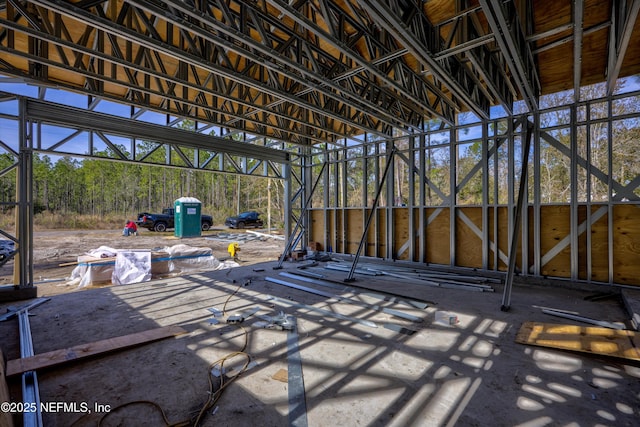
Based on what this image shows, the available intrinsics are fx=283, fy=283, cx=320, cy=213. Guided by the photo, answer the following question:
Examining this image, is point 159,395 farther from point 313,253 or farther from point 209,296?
point 313,253

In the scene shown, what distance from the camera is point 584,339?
367 centimetres

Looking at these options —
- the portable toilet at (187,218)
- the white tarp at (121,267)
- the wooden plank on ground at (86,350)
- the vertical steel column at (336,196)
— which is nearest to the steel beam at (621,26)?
the wooden plank on ground at (86,350)

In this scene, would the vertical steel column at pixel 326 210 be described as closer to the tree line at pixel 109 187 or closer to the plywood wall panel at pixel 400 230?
the plywood wall panel at pixel 400 230

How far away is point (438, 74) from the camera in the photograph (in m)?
4.99

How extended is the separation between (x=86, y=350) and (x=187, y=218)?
18505mm

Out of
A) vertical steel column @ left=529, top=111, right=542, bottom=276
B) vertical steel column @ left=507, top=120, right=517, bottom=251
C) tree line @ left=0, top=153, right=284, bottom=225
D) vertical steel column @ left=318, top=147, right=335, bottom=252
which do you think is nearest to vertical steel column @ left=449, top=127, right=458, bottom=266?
vertical steel column @ left=507, top=120, right=517, bottom=251

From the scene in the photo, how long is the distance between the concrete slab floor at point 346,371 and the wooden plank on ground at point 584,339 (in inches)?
4.2

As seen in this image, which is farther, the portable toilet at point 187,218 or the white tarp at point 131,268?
the portable toilet at point 187,218

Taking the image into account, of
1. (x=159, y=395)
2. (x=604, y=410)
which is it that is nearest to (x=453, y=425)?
(x=604, y=410)

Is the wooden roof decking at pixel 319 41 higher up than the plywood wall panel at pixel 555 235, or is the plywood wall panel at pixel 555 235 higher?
the wooden roof decking at pixel 319 41

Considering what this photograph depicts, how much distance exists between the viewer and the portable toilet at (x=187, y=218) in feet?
67.5

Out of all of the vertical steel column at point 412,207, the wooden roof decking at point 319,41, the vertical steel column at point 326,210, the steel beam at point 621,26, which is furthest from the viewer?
the vertical steel column at point 326,210

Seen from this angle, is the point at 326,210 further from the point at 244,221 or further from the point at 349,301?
the point at 244,221

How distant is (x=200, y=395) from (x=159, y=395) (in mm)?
404
